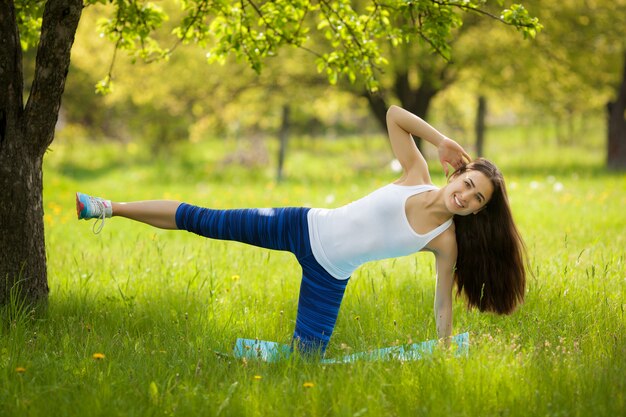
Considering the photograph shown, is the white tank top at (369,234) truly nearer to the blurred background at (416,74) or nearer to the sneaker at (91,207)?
the sneaker at (91,207)

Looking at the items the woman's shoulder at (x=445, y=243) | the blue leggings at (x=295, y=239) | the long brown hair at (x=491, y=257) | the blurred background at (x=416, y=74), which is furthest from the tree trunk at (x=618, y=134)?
the blue leggings at (x=295, y=239)

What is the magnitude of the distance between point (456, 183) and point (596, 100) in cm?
1569

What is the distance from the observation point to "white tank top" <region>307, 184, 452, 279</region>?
3623mm

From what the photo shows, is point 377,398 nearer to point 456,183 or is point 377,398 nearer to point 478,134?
point 456,183

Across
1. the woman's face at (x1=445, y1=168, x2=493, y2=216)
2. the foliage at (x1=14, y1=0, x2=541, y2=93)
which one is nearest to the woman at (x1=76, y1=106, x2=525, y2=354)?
the woman's face at (x1=445, y1=168, x2=493, y2=216)

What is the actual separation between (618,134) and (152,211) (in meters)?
13.9

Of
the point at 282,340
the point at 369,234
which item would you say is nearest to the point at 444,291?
the point at 369,234

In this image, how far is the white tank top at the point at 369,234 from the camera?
3623 mm

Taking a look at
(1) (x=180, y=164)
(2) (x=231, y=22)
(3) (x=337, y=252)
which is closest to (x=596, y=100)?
(1) (x=180, y=164)

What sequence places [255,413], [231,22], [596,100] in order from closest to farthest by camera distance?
[255,413] < [231,22] < [596,100]

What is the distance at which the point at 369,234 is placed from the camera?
3627mm

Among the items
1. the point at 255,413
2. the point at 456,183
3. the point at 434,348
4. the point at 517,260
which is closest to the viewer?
the point at 255,413

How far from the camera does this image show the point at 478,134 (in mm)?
17859

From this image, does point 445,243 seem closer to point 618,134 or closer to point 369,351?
point 369,351
